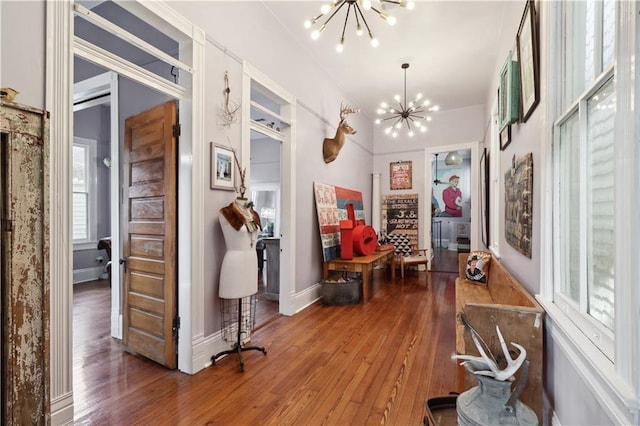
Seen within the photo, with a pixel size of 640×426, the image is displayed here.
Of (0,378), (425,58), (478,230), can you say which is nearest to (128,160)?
(0,378)

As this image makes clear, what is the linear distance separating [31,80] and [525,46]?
3248 mm

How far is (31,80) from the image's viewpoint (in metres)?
1.57

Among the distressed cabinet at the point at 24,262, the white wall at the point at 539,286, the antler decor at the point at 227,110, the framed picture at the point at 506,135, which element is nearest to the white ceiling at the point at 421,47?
the white wall at the point at 539,286

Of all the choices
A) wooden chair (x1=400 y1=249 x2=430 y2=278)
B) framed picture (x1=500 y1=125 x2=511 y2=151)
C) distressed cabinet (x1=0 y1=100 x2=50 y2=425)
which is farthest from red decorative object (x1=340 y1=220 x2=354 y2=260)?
distressed cabinet (x1=0 y1=100 x2=50 y2=425)

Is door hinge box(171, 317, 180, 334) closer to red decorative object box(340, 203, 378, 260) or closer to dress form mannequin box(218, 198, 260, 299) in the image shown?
dress form mannequin box(218, 198, 260, 299)

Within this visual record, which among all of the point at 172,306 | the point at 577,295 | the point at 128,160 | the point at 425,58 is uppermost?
the point at 425,58

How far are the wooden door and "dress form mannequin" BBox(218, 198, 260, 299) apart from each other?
0.42 m

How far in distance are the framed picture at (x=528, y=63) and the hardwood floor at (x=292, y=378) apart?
7.26 feet

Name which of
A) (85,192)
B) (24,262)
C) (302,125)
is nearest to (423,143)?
(302,125)

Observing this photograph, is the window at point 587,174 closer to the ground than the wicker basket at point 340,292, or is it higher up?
higher up

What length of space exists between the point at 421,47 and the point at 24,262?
486cm

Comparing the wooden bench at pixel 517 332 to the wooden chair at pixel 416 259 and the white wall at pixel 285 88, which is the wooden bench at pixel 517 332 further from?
the wooden chair at pixel 416 259

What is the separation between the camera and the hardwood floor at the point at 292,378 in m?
2.00

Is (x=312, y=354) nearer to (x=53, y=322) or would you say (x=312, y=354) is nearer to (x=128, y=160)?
(x=53, y=322)
